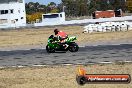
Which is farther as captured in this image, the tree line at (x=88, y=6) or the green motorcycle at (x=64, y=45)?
the tree line at (x=88, y=6)

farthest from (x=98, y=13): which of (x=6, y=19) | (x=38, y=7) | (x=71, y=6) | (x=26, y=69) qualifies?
(x=38, y=7)

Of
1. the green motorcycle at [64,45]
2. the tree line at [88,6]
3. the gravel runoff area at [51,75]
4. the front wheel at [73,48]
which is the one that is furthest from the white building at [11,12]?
the gravel runoff area at [51,75]

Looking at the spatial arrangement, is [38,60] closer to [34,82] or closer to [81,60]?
[81,60]

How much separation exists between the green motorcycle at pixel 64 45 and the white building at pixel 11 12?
227 ft

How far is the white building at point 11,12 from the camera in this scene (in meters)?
91.8

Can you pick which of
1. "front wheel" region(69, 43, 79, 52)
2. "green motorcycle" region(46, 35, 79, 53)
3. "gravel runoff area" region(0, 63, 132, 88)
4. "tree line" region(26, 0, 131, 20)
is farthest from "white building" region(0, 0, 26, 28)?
"gravel runoff area" region(0, 63, 132, 88)

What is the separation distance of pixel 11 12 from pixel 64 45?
7360 cm

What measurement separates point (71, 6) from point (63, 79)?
151103mm

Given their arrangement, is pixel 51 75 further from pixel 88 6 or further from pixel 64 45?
pixel 88 6

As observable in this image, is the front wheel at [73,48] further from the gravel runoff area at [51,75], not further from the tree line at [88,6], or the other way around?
the tree line at [88,6]

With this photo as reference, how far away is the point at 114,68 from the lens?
14.4 m

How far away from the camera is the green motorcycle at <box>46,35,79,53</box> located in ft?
73.3

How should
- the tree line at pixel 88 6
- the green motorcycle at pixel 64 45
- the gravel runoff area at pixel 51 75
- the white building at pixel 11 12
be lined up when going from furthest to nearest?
the tree line at pixel 88 6, the white building at pixel 11 12, the green motorcycle at pixel 64 45, the gravel runoff area at pixel 51 75

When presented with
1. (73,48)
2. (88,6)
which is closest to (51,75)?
(73,48)
